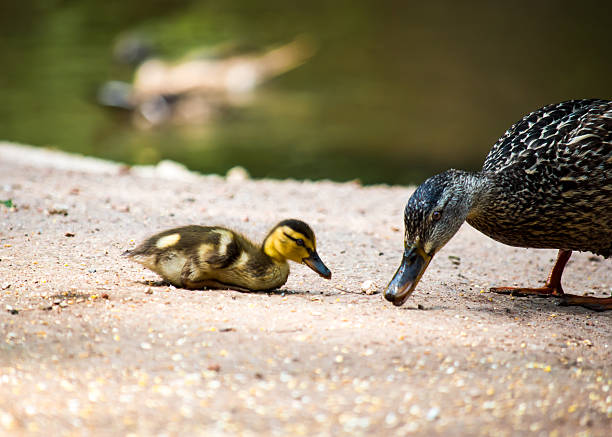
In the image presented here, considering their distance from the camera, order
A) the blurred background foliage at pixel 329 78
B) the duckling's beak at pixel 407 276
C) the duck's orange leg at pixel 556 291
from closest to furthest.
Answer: the duckling's beak at pixel 407 276 → the duck's orange leg at pixel 556 291 → the blurred background foliage at pixel 329 78

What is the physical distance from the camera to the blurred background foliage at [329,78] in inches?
566

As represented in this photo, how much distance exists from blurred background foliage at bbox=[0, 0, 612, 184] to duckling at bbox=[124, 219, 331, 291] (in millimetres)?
8034

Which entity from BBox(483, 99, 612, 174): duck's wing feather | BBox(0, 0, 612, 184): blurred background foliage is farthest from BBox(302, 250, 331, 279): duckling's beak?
BBox(0, 0, 612, 184): blurred background foliage

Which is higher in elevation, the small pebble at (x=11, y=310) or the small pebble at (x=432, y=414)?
the small pebble at (x=432, y=414)

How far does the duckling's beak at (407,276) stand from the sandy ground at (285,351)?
0.44ft

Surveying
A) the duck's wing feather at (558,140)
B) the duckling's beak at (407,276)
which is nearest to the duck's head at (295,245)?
the duckling's beak at (407,276)

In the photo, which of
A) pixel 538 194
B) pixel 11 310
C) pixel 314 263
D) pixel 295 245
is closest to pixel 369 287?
pixel 314 263

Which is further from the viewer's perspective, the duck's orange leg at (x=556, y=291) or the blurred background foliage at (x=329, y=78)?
the blurred background foliage at (x=329, y=78)

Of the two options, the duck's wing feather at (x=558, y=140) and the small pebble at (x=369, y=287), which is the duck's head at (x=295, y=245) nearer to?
the small pebble at (x=369, y=287)

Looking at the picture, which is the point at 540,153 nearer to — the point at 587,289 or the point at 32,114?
the point at 587,289

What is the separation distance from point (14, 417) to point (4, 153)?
7738 millimetres

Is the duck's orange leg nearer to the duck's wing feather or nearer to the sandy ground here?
the sandy ground

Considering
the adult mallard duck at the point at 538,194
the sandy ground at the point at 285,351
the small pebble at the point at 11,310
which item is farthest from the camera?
the adult mallard duck at the point at 538,194

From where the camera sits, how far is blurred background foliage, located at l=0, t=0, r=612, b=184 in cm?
1438
